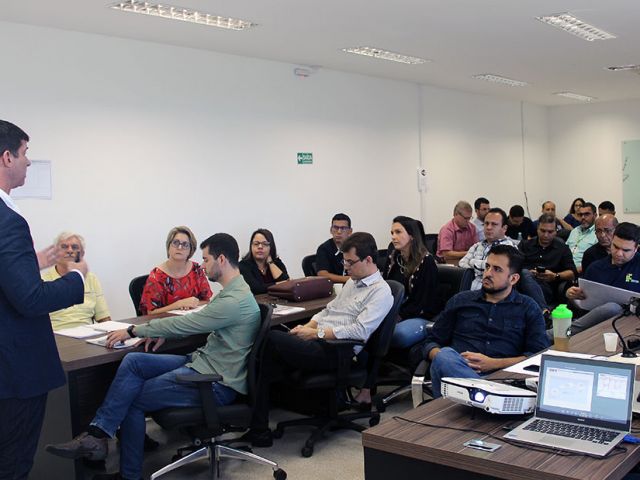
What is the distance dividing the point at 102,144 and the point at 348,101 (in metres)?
3.22

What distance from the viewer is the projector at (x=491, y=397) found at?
2.23 meters

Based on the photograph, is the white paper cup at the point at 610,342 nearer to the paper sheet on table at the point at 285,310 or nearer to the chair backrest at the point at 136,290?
the paper sheet on table at the point at 285,310

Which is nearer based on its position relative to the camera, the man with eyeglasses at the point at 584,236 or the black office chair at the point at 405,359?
the black office chair at the point at 405,359

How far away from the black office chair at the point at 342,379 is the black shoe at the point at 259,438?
0.11 meters

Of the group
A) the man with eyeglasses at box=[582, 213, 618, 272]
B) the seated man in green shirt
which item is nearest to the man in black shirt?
the man with eyeglasses at box=[582, 213, 618, 272]

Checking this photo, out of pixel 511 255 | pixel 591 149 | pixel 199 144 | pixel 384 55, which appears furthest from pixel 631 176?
pixel 511 255

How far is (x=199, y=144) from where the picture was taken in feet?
21.3

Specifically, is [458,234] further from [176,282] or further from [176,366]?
[176,366]

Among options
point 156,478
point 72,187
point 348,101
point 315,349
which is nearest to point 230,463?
point 156,478

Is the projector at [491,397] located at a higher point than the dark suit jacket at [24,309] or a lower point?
lower

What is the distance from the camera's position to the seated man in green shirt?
11.0ft

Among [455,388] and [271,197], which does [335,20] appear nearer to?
[271,197]

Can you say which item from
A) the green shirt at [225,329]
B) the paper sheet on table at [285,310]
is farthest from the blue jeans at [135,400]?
the paper sheet on table at [285,310]

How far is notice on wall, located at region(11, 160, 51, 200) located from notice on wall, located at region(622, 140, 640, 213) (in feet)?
31.2
